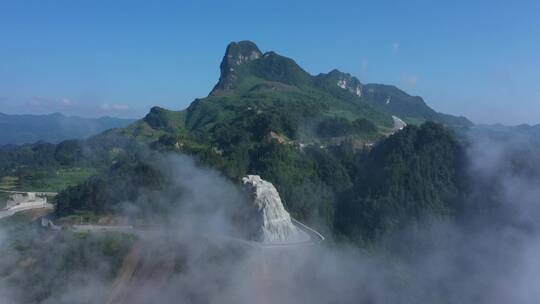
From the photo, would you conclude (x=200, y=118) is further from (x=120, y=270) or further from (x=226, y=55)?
(x=120, y=270)

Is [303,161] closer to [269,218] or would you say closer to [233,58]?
[269,218]

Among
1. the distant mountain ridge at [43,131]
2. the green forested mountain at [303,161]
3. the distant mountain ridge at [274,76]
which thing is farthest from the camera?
the distant mountain ridge at [43,131]

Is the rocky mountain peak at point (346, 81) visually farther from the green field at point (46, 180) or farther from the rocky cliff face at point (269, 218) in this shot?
the rocky cliff face at point (269, 218)

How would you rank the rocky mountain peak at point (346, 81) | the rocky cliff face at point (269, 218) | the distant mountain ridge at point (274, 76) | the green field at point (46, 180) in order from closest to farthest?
the rocky cliff face at point (269, 218)
the green field at point (46, 180)
the distant mountain ridge at point (274, 76)
the rocky mountain peak at point (346, 81)

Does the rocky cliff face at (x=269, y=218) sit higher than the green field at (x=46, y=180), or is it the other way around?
the rocky cliff face at (x=269, y=218)

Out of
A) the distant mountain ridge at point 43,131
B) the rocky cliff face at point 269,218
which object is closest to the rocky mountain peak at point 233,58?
the rocky cliff face at point 269,218

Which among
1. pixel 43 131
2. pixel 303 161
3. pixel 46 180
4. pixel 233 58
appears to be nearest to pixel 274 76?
pixel 233 58

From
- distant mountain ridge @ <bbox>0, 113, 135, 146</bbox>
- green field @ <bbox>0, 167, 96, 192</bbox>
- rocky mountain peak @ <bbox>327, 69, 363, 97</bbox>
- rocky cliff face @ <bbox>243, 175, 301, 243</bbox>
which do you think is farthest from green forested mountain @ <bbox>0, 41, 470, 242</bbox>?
distant mountain ridge @ <bbox>0, 113, 135, 146</bbox>

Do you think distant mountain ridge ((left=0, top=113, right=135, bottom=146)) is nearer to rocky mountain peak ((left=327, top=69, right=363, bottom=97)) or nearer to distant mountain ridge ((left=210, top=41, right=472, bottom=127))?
distant mountain ridge ((left=210, top=41, right=472, bottom=127))
